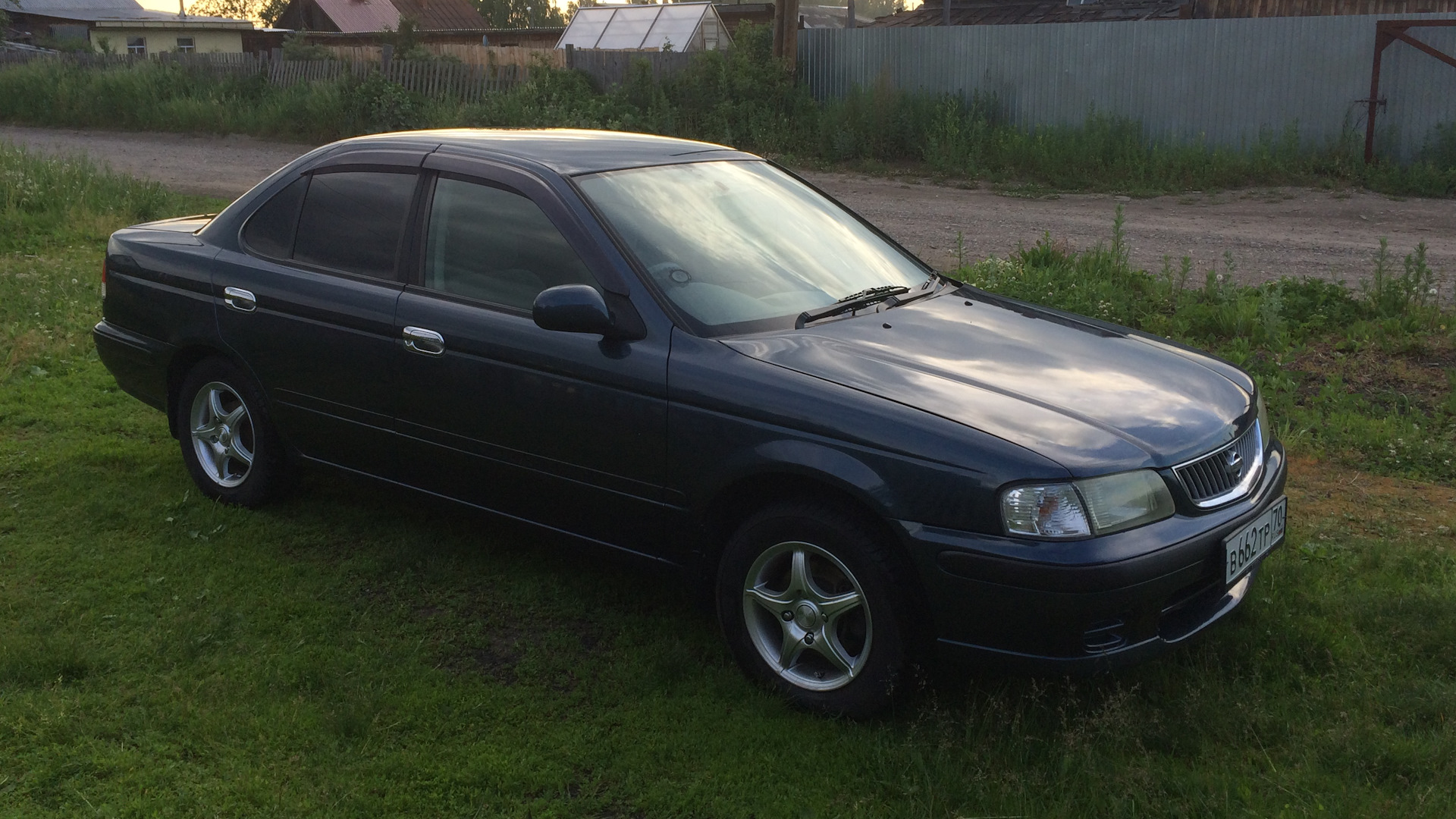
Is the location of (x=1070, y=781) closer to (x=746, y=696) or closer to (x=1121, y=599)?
(x=1121, y=599)

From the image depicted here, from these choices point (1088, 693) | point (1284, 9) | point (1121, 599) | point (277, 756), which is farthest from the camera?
point (1284, 9)

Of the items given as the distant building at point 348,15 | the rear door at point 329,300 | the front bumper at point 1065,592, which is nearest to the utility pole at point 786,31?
the rear door at point 329,300

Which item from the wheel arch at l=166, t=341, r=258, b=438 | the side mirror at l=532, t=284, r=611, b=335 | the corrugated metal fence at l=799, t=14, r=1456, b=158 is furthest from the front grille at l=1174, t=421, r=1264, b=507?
the corrugated metal fence at l=799, t=14, r=1456, b=158

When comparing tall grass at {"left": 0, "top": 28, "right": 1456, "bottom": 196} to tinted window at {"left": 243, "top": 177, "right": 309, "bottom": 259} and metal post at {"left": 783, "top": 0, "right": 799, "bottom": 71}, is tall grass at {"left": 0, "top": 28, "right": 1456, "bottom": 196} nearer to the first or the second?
metal post at {"left": 783, "top": 0, "right": 799, "bottom": 71}

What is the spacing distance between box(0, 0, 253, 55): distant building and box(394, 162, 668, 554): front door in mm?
47565

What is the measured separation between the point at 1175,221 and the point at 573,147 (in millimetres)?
9897

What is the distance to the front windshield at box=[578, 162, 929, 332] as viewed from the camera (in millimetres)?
3979

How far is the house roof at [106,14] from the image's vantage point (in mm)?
48188

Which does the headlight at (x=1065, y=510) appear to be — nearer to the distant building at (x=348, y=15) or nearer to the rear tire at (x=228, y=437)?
the rear tire at (x=228, y=437)

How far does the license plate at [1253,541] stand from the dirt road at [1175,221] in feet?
19.7

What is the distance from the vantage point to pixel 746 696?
3674 mm

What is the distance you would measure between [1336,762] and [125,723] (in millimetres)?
3439

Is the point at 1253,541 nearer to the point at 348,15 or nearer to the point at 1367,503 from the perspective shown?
the point at 1367,503

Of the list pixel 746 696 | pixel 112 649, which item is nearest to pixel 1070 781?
pixel 746 696
